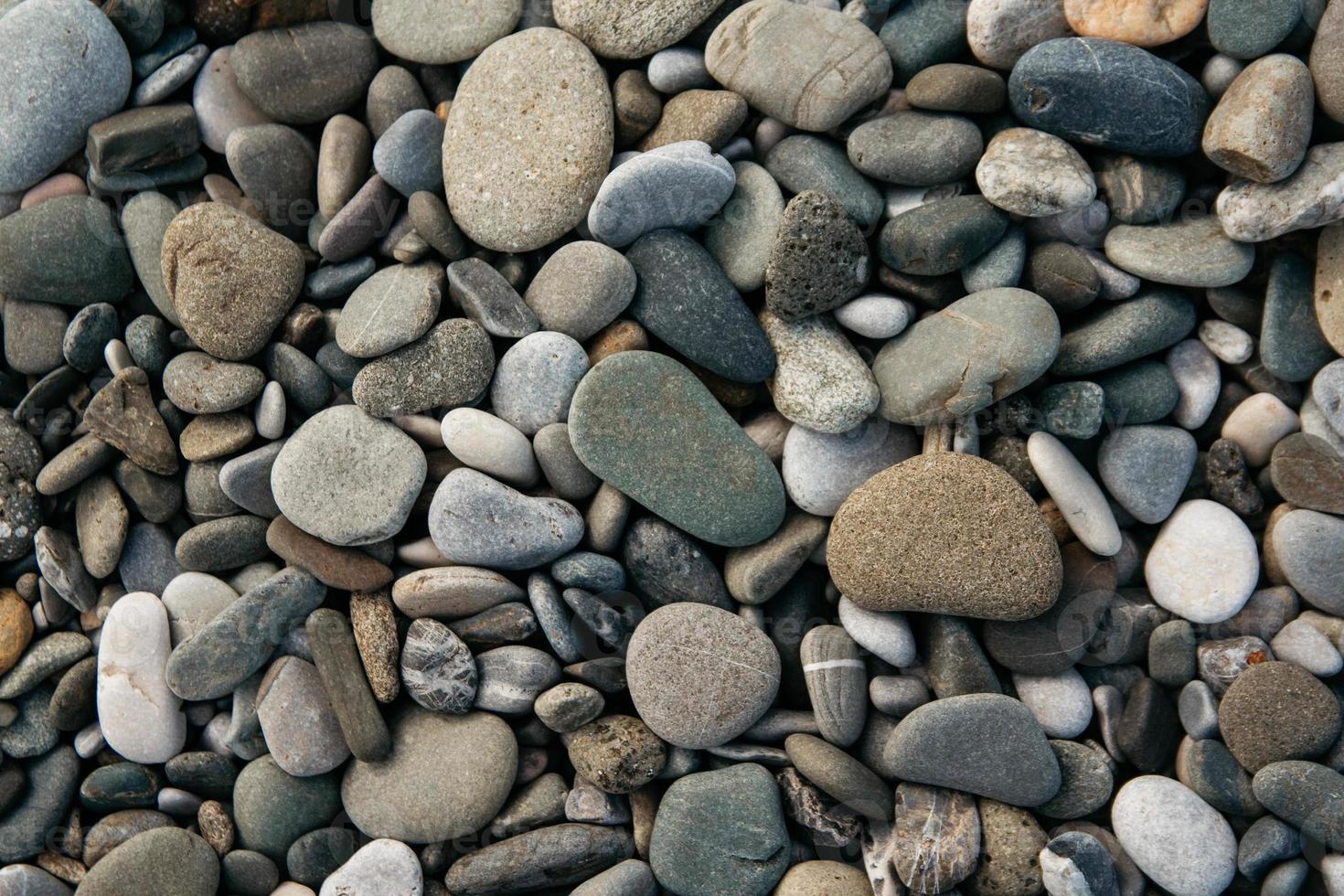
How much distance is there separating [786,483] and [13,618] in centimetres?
202

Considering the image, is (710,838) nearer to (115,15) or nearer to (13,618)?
(13,618)

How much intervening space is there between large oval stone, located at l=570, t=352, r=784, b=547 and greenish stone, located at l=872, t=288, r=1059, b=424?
1.34ft

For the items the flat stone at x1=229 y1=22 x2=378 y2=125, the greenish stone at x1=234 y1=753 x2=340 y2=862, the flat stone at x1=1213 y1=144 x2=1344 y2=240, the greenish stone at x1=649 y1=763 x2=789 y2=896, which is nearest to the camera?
the flat stone at x1=1213 y1=144 x2=1344 y2=240

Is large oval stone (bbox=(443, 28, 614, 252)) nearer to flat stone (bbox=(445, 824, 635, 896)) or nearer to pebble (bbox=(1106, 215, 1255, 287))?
pebble (bbox=(1106, 215, 1255, 287))

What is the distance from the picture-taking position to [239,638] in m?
2.18

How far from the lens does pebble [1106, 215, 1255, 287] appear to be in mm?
2061

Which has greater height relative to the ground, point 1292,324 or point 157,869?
point 1292,324

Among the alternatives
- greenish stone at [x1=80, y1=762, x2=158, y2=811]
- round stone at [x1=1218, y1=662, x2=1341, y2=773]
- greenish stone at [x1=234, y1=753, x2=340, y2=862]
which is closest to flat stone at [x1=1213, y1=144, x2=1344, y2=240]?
round stone at [x1=1218, y1=662, x2=1341, y2=773]

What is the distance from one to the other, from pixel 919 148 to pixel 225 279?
1.74 meters

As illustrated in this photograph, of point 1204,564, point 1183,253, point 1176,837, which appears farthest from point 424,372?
point 1176,837

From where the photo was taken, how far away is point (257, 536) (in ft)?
7.52

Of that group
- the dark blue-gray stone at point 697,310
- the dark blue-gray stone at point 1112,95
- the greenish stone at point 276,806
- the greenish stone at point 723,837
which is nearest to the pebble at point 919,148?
the dark blue-gray stone at point 1112,95

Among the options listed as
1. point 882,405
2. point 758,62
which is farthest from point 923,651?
point 758,62

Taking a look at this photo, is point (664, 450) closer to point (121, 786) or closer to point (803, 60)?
point (803, 60)
